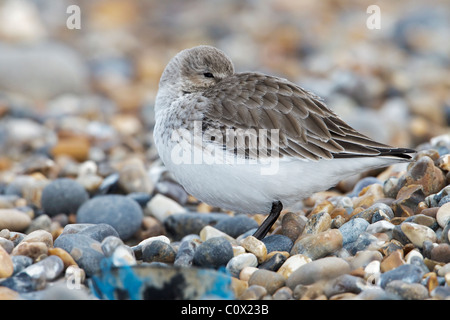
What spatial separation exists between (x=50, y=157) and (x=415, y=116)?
246 inches

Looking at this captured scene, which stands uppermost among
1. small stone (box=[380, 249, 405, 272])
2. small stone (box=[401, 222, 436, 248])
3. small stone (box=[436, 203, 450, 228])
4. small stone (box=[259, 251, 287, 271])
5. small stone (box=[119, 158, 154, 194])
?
small stone (box=[119, 158, 154, 194])

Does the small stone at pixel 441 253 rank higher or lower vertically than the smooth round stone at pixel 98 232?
lower

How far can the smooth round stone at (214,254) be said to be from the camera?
→ 4.65 metres

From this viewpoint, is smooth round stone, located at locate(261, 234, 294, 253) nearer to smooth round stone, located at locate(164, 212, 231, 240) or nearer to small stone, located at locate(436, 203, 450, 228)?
small stone, located at locate(436, 203, 450, 228)

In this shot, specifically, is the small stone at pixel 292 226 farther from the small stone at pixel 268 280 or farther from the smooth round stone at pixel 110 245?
the smooth round stone at pixel 110 245

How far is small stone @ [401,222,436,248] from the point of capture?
4461 mm

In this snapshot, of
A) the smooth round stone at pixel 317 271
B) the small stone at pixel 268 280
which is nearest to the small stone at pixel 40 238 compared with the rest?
the small stone at pixel 268 280

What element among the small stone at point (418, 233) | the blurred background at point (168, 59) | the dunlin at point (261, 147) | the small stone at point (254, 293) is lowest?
the small stone at point (254, 293)

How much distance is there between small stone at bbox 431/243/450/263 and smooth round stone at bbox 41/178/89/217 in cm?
392

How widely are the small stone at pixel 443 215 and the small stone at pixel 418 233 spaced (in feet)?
0.42

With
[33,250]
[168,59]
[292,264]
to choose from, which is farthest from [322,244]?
[168,59]

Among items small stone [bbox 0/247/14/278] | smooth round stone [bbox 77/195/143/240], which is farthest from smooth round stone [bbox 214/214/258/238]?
small stone [bbox 0/247/14/278]

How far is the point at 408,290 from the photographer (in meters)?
3.85

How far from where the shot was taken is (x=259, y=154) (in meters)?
4.97
